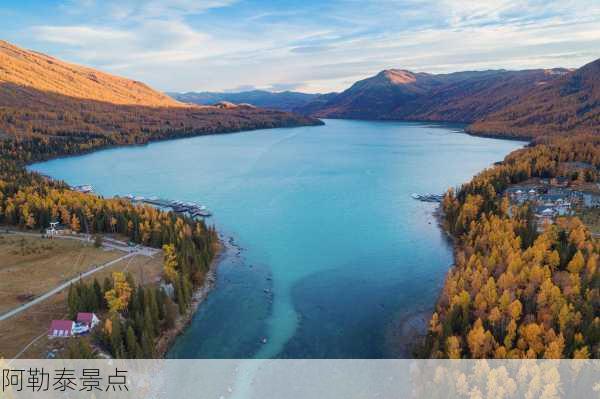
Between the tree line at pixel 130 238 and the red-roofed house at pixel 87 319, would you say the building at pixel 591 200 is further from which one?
the red-roofed house at pixel 87 319

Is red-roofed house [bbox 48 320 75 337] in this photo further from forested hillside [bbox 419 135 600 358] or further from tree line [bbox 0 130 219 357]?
forested hillside [bbox 419 135 600 358]

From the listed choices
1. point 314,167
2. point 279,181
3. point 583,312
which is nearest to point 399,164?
point 314,167

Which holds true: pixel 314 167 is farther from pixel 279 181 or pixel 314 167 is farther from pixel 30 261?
pixel 30 261

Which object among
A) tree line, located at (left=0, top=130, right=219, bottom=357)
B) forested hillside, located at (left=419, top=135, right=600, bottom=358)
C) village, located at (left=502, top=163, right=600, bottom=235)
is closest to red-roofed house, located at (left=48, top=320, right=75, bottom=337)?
tree line, located at (left=0, top=130, right=219, bottom=357)

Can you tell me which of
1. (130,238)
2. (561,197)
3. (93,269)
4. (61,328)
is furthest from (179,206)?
(561,197)

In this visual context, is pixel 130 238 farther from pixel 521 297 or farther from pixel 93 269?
pixel 521 297
